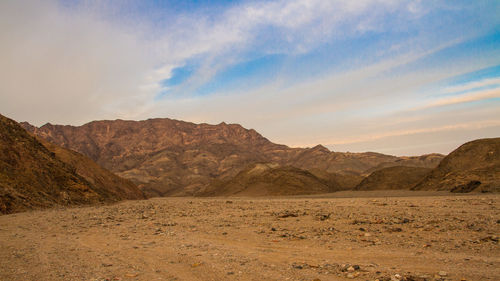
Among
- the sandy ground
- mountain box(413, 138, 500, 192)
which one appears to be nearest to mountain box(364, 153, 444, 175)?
mountain box(413, 138, 500, 192)

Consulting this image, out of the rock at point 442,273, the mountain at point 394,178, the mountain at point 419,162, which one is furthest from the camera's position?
the mountain at point 419,162

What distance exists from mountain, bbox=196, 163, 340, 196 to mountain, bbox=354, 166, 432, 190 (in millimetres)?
10579

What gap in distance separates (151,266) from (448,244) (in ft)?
26.1

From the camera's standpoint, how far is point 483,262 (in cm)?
703

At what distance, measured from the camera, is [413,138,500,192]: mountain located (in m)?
45.1

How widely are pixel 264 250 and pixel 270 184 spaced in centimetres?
7126

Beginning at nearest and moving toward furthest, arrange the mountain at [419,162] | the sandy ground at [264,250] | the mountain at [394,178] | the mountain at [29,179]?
1. the sandy ground at [264,250]
2. the mountain at [29,179]
3. the mountain at [394,178]
4. the mountain at [419,162]

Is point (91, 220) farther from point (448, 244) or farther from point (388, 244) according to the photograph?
point (448, 244)

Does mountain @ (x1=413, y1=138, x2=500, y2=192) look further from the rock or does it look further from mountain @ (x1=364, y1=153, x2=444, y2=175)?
mountain @ (x1=364, y1=153, x2=444, y2=175)

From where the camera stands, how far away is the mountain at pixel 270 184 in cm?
7575

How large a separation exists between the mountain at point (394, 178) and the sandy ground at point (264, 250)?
6598cm

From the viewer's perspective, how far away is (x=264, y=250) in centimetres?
909

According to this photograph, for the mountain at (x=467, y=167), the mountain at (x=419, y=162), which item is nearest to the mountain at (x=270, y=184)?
the mountain at (x=467, y=167)

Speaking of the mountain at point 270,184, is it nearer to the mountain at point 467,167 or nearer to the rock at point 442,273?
the mountain at point 467,167
